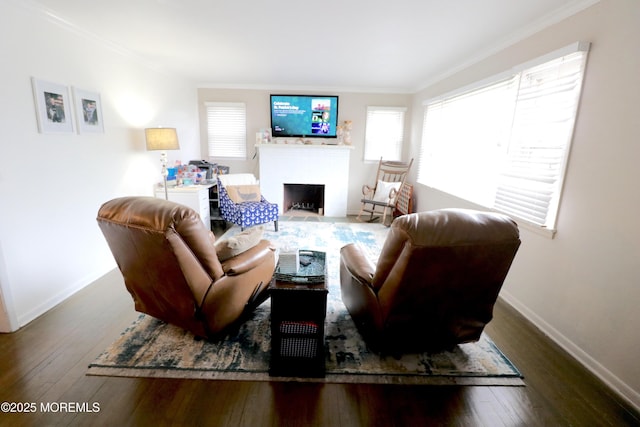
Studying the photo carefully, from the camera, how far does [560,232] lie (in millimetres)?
2230

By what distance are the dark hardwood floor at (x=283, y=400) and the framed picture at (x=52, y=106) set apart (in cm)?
169

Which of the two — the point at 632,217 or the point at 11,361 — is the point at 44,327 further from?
the point at 632,217

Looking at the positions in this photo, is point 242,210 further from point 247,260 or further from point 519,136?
point 519,136

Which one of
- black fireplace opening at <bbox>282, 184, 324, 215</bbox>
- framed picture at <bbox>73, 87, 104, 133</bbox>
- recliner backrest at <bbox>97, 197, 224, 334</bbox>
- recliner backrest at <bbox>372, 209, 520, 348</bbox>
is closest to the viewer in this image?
recliner backrest at <bbox>372, 209, 520, 348</bbox>

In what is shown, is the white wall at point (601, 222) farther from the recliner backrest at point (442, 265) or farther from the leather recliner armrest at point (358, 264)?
the leather recliner armrest at point (358, 264)

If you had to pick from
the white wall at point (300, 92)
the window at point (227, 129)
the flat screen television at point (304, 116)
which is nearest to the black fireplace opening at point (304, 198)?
the white wall at point (300, 92)

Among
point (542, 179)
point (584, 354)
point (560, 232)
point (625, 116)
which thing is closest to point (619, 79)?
point (625, 116)

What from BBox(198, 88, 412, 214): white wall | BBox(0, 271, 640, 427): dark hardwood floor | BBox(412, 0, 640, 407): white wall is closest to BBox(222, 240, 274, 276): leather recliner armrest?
BBox(0, 271, 640, 427): dark hardwood floor

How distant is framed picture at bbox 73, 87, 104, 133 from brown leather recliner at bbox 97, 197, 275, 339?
159 centimetres

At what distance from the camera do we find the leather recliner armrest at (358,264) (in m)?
1.86

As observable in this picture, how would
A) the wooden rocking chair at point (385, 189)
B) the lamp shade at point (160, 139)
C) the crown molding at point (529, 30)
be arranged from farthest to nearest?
the wooden rocking chair at point (385, 189), the lamp shade at point (160, 139), the crown molding at point (529, 30)

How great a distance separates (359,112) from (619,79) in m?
4.01

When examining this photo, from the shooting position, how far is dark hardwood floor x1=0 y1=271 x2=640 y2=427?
150 centimetres

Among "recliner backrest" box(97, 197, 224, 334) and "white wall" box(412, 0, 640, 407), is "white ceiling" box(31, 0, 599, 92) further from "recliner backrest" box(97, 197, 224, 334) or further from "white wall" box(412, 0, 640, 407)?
"recliner backrest" box(97, 197, 224, 334)
